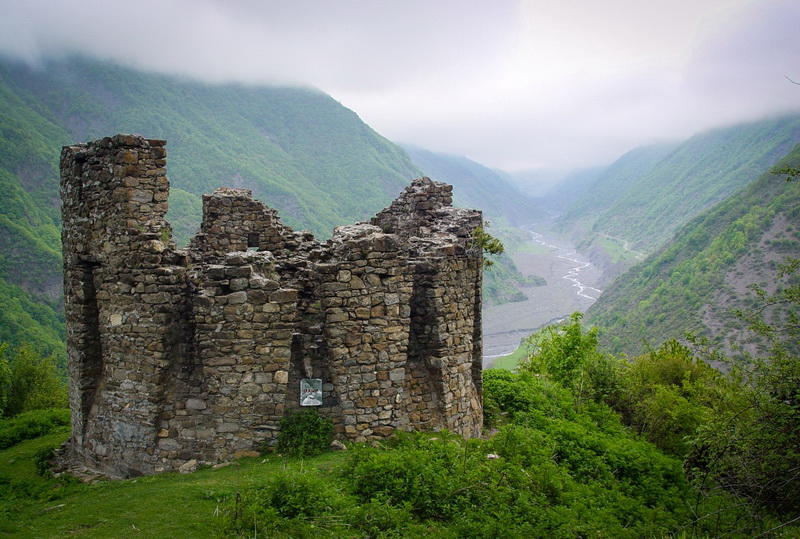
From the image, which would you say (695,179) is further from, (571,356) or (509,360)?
(571,356)

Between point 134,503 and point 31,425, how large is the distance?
10.6 m

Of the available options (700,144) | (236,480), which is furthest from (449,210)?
(700,144)

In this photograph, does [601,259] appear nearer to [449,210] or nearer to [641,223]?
[641,223]

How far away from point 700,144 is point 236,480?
7167 inches

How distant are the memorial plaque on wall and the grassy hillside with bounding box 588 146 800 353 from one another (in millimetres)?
32201

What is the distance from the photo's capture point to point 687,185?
129750mm

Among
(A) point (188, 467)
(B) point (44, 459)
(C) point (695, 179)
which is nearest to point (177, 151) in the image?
(B) point (44, 459)

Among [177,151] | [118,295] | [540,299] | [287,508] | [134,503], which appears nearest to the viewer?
[287,508]

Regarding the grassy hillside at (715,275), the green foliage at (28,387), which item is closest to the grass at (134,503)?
the green foliage at (28,387)

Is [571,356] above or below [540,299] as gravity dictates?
below

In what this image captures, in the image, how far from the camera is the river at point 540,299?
6475 centimetres

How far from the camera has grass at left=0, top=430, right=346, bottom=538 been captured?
8.25 metres

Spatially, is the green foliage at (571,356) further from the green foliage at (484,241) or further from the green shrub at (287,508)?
the green shrub at (287,508)

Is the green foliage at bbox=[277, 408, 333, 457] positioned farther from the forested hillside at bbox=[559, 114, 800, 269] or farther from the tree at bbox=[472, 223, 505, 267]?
the forested hillside at bbox=[559, 114, 800, 269]
